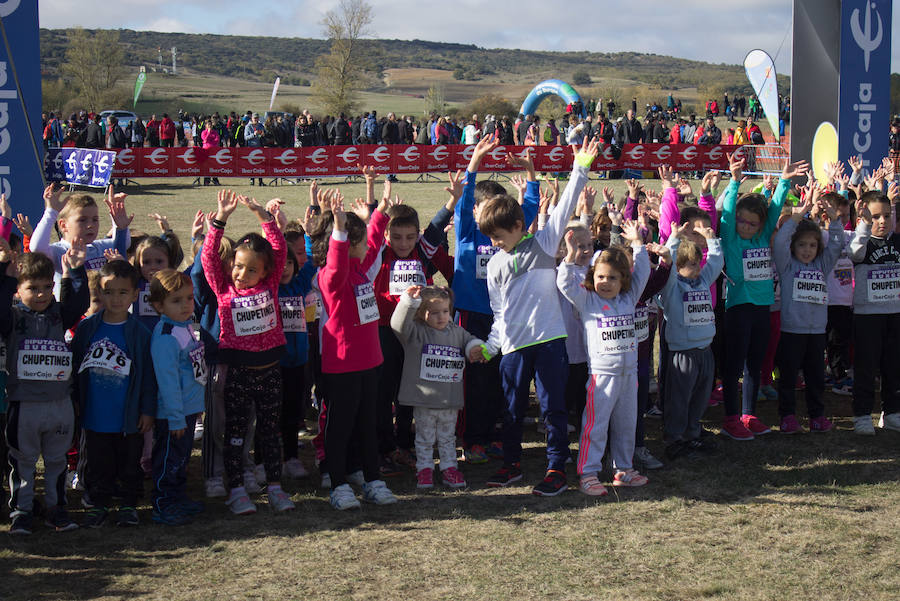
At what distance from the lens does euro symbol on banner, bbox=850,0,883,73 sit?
34.3ft

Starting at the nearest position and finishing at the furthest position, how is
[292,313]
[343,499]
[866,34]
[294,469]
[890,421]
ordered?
1. [343,499]
2. [292,313]
3. [294,469]
4. [890,421]
5. [866,34]

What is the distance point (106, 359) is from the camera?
198 inches

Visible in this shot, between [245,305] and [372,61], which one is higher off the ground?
[372,61]

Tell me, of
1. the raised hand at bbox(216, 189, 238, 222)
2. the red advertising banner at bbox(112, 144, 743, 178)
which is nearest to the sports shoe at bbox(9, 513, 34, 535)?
the raised hand at bbox(216, 189, 238, 222)

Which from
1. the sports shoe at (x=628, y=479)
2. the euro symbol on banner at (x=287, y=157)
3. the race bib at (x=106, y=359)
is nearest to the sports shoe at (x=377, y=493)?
the sports shoe at (x=628, y=479)

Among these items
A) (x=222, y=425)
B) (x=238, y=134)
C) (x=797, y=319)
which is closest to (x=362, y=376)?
(x=222, y=425)

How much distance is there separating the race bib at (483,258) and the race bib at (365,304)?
3.72 feet

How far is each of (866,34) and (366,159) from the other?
1804 centimetres

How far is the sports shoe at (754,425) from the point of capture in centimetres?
666

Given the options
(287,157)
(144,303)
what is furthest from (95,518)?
(287,157)

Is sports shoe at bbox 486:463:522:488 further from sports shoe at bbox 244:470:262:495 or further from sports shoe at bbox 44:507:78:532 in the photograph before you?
sports shoe at bbox 44:507:78:532

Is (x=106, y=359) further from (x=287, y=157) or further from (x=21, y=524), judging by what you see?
(x=287, y=157)

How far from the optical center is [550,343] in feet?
18.0

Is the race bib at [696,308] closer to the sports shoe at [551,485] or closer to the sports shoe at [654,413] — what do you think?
the sports shoe at [654,413]
